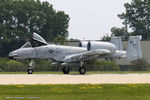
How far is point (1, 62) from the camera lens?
59656 millimetres

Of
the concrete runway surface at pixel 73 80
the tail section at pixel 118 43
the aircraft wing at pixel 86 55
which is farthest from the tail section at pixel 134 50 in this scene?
the concrete runway surface at pixel 73 80

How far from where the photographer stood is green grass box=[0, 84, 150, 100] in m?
20.1

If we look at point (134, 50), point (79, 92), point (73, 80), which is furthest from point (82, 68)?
point (79, 92)

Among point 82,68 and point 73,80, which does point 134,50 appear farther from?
point 73,80

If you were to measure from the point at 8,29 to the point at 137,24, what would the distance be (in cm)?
3251

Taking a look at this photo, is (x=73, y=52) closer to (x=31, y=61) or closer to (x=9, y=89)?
(x=31, y=61)

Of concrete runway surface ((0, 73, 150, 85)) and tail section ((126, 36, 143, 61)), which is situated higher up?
tail section ((126, 36, 143, 61))

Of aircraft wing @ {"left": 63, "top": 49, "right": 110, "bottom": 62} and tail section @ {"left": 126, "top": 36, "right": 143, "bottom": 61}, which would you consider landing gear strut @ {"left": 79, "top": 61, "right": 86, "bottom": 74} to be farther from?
tail section @ {"left": 126, "top": 36, "right": 143, "bottom": 61}

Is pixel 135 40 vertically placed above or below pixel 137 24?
below

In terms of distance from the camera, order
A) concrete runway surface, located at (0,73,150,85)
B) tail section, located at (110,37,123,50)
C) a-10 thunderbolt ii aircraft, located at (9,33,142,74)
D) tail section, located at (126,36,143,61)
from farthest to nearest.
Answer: tail section, located at (110,37,123,50) < tail section, located at (126,36,143,61) < a-10 thunderbolt ii aircraft, located at (9,33,142,74) < concrete runway surface, located at (0,73,150,85)

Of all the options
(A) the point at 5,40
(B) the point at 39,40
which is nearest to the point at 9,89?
(B) the point at 39,40

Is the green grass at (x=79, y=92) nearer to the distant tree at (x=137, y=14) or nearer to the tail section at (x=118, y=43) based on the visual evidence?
the tail section at (x=118, y=43)

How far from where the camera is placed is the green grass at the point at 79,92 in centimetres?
2006

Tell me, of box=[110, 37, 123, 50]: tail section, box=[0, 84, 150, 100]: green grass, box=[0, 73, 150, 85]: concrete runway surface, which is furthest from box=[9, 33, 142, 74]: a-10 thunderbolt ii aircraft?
box=[0, 84, 150, 100]: green grass
